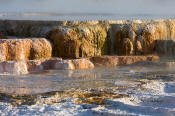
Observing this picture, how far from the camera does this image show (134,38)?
14.8m

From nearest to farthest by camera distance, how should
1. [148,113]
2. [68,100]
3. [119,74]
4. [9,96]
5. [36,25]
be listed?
[148,113], [68,100], [9,96], [119,74], [36,25]

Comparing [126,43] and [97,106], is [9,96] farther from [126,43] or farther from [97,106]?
[126,43]

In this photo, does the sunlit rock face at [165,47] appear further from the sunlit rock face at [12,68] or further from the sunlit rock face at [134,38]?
the sunlit rock face at [12,68]

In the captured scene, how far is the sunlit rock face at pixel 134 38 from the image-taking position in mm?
14734

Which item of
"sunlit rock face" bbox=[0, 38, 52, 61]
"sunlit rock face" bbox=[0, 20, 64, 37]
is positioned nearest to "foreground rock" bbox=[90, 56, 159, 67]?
"sunlit rock face" bbox=[0, 38, 52, 61]

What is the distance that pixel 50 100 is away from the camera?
268 inches

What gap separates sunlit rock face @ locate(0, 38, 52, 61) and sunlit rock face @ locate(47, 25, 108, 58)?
1.57 ft

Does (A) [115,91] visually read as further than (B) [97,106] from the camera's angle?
Yes

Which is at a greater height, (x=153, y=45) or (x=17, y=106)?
(x=153, y=45)

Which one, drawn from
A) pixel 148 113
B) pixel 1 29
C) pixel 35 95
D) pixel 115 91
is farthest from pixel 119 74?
pixel 1 29

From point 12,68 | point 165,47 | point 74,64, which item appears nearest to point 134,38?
point 165,47

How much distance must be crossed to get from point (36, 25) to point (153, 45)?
13.5 ft

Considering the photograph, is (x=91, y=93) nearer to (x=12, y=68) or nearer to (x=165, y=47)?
(x=12, y=68)

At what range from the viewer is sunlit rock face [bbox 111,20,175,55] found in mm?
14734
